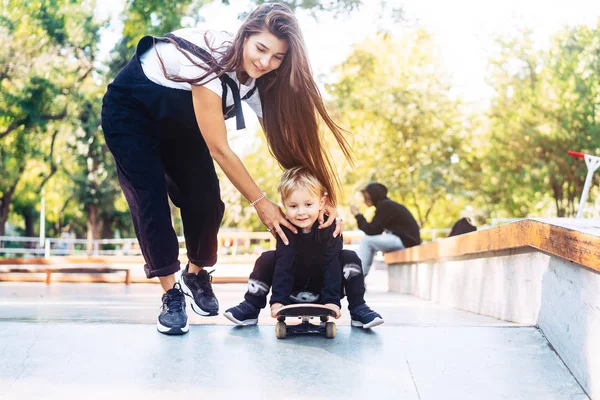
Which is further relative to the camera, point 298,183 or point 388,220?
point 388,220

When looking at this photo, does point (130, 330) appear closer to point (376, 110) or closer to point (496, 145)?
point (376, 110)

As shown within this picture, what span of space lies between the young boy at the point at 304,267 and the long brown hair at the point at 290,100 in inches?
4.3

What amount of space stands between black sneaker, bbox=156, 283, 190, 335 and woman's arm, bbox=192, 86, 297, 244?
59 centimetres

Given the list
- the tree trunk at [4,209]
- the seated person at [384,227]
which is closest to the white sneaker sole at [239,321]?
the seated person at [384,227]

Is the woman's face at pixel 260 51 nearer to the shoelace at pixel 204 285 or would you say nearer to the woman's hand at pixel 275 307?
the woman's hand at pixel 275 307

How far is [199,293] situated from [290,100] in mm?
1221

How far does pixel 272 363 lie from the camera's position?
297 cm

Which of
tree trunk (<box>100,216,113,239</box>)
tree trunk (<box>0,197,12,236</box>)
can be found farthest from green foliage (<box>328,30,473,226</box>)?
tree trunk (<box>0,197,12,236</box>)

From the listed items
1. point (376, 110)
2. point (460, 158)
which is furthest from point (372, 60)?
point (460, 158)

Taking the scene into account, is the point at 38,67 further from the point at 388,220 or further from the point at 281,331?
the point at 281,331

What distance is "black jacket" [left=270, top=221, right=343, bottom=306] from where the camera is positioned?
3703 mm

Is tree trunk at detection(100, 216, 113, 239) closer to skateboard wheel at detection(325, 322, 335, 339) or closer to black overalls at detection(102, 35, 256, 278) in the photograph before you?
black overalls at detection(102, 35, 256, 278)

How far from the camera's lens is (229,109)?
356 centimetres

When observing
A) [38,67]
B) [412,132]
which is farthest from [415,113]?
[38,67]
